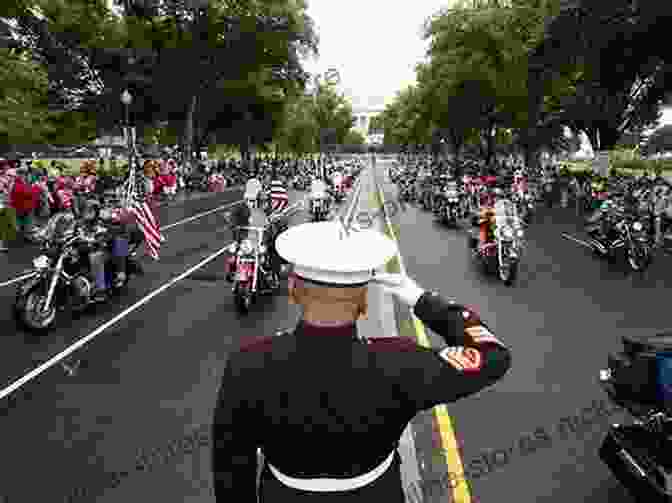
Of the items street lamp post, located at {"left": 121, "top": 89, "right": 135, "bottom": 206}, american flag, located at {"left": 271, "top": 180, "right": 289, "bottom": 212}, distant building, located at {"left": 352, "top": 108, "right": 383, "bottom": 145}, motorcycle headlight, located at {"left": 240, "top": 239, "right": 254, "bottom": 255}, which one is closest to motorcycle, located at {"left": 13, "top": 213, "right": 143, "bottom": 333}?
motorcycle headlight, located at {"left": 240, "top": 239, "right": 254, "bottom": 255}

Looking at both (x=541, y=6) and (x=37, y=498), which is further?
(x=541, y=6)

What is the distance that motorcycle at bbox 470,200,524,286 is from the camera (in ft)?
35.1

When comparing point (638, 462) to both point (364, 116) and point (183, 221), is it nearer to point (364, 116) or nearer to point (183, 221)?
point (183, 221)

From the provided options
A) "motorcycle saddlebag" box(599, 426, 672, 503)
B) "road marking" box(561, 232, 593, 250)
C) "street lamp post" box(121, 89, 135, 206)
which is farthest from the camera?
"street lamp post" box(121, 89, 135, 206)

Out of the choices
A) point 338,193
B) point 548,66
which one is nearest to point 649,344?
point 548,66

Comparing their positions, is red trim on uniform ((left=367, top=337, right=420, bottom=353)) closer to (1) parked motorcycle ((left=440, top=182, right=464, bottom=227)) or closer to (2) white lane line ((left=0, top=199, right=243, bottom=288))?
(2) white lane line ((left=0, top=199, right=243, bottom=288))

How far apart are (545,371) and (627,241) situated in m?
7.56

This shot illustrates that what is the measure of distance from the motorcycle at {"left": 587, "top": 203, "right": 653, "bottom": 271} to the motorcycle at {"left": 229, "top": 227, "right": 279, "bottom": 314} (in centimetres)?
799

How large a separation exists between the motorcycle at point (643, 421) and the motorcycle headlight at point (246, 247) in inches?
221

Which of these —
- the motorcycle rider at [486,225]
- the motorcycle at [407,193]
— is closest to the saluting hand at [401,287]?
the motorcycle rider at [486,225]

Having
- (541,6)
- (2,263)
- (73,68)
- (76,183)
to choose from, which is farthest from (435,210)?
(73,68)

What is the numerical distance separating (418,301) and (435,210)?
22.9 meters

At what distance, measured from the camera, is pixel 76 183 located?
832 inches

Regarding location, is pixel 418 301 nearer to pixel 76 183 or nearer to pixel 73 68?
pixel 76 183
